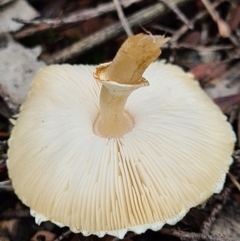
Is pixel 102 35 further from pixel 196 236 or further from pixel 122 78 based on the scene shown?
pixel 196 236

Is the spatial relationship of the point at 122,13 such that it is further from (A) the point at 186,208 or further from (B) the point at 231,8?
(A) the point at 186,208

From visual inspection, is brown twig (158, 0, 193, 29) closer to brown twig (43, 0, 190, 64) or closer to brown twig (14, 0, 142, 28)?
brown twig (43, 0, 190, 64)

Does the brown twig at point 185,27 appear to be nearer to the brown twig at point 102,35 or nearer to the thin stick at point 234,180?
the brown twig at point 102,35

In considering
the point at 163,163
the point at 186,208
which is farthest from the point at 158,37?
the point at 186,208

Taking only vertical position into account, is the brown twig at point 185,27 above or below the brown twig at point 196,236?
above

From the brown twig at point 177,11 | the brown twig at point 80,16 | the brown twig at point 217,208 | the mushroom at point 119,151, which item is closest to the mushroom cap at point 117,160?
the mushroom at point 119,151

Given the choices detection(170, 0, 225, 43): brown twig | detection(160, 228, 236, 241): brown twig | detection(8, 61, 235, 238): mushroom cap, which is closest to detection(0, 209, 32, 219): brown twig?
detection(8, 61, 235, 238): mushroom cap

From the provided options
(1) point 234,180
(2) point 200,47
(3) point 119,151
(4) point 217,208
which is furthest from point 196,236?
(2) point 200,47
